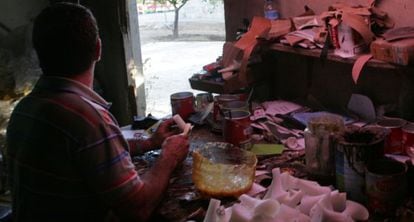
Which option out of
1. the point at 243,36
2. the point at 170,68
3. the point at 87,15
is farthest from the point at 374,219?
the point at 170,68

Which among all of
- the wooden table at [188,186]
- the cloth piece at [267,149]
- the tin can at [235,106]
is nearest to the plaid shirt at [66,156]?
the wooden table at [188,186]

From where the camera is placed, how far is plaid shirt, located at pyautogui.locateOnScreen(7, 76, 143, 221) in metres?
1.20

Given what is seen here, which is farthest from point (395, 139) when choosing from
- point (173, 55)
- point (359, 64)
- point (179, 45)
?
point (179, 45)

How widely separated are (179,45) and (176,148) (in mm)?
4351

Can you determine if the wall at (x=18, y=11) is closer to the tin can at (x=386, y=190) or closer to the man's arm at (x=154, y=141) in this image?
the man's arm at (x=154, y=141)

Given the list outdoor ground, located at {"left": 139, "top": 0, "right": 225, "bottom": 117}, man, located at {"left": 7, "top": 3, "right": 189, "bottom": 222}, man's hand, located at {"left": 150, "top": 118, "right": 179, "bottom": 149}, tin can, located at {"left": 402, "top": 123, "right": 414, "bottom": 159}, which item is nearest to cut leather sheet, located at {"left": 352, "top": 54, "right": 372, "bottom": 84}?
tin can, located at {"left": 402, "top": 123, "right": 414, "bottom": 159}

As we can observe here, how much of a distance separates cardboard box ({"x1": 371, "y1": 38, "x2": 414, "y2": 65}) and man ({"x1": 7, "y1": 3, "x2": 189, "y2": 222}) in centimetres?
95

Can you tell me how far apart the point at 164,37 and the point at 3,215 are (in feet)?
14.7

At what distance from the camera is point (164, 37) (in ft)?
19.8

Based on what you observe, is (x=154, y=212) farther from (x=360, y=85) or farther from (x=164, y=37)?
(x=164, y=37)

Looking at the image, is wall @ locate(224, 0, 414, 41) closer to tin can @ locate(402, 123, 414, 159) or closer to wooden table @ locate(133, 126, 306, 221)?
tin can @ locate(402, 123, 414, 159)

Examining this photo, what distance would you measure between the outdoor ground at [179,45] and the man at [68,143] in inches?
133

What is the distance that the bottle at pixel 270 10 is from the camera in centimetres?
221

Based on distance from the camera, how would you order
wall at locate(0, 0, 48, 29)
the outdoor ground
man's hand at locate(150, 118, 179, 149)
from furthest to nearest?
1. the outdoor ground
2. wall at locate(0, 0, 48, 29)
3. man's hand at locate(150, 118, 179, 149)
